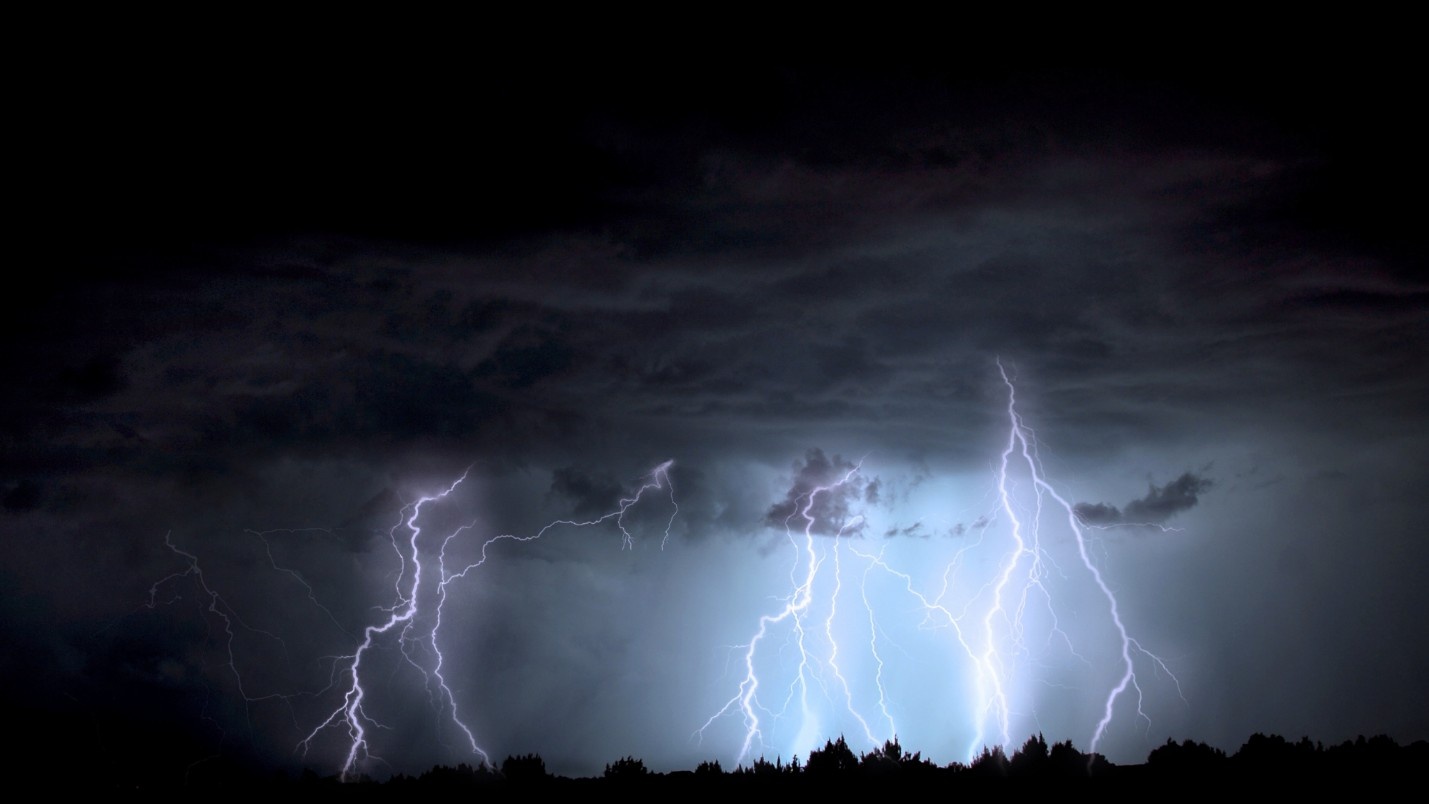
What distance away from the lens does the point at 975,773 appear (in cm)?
1719

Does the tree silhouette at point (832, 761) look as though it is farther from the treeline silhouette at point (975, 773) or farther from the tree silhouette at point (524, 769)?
the tree silhouette at point (524, 769)

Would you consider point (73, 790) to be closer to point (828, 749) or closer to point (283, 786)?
point (283, 786)

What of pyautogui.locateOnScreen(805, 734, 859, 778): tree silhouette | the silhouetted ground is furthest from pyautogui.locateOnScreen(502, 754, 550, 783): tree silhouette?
pyautogui.locateOnScreen(805, 734, 859, 778): tree silhouette

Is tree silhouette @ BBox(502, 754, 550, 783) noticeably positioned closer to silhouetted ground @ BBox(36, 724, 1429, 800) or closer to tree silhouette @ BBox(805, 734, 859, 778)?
silhouetted ground @ BBox(36, 724, 1429, 800)

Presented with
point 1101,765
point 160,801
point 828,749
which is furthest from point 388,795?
point 1101,765

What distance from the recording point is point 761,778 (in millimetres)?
17875

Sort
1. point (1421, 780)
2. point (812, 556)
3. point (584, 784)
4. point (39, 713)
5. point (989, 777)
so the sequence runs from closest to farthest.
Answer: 1. point (1421, 780)
2. point (989, 777)
3. point (584, 784)
4. point (812, 556)
5. point (39, 713)

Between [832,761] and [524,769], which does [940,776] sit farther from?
[524,769]

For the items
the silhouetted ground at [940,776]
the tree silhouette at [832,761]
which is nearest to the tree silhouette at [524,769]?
the silhouetted ground at [940,776]

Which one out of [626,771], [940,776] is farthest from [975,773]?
[626,771]

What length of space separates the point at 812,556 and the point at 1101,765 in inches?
510

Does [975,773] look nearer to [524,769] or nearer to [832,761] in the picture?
[832,761]

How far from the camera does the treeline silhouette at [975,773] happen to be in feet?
51.3

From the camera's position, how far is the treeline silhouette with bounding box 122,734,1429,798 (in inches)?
616
